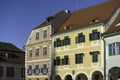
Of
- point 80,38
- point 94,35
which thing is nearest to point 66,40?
point 80,38

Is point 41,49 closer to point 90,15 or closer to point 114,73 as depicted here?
point 90,15

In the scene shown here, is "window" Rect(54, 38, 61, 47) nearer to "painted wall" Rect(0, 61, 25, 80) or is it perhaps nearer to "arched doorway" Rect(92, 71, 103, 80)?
"arched doorway" Rect(92, 71, 103, 80)

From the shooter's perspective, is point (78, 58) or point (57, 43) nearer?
point (78, 58)

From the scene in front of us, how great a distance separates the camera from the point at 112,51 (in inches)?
1519

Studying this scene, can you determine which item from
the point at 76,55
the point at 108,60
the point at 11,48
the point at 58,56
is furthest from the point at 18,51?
the point at 108,60

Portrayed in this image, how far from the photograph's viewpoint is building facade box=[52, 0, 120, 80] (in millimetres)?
41719

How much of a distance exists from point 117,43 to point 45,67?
1624cm

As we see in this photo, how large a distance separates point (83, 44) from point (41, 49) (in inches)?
403

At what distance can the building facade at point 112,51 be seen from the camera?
37.8 metres

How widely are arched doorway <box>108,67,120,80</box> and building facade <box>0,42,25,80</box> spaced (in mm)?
28335

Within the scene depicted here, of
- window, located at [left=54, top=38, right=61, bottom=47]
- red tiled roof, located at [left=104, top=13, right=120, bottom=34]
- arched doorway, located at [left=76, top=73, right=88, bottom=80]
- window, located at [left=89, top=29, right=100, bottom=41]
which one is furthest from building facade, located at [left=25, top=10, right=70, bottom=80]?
red tiled roof, located at [left=104, top=13, right=120, bottom=34]

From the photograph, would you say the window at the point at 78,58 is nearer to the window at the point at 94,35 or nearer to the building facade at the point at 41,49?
the window at the point at 94,35

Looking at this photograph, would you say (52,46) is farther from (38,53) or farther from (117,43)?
(117,43)

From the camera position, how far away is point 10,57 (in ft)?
215
